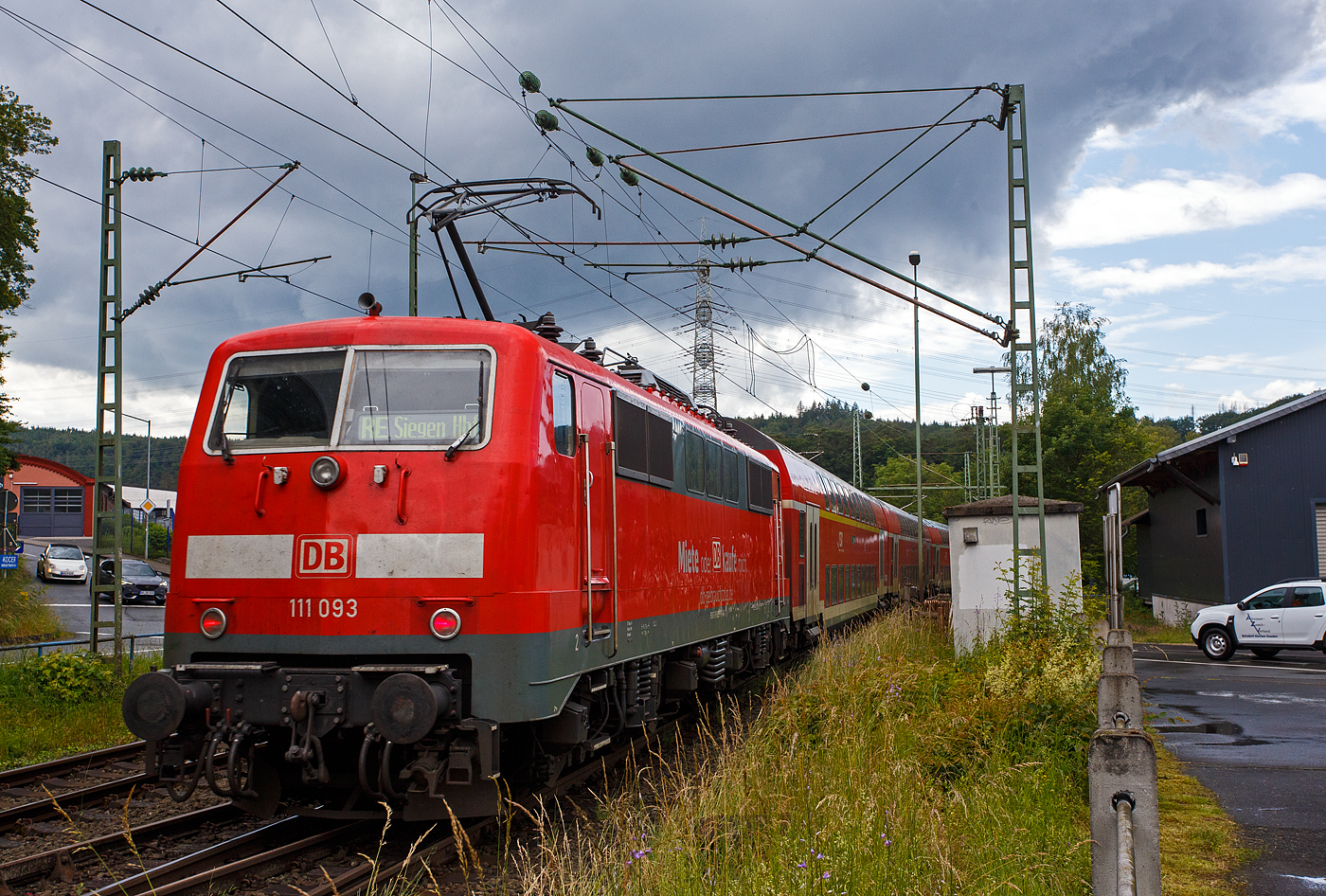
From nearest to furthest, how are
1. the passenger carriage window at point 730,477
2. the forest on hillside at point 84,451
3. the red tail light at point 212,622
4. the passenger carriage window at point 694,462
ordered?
1. the red tail light at point 212,622
2. the passenger carriage window at point 694,462
3. the passenger carriage window at point 730,477
4. the forest on hillside at point 84,451

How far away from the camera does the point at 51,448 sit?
344 ft

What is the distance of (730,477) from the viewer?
12.1 metres

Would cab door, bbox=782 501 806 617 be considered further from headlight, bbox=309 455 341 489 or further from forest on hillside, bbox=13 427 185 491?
forest on hillside, bbox=13 427 185 491

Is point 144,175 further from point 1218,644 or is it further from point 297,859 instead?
point 1218,644

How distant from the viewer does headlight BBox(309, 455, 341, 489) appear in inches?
248

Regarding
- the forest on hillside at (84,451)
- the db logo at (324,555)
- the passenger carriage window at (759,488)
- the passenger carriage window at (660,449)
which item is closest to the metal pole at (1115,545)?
the passenger carriage window at (759,488)

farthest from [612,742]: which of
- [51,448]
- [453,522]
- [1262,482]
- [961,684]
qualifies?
[51,448]

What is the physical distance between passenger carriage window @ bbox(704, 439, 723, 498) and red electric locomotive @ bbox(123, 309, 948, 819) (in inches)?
128

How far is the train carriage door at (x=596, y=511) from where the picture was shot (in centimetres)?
718

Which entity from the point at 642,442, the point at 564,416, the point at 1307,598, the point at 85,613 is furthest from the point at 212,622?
the point at 85,613

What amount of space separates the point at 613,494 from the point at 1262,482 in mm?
23661

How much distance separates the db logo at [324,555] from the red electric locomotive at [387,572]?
12 mm

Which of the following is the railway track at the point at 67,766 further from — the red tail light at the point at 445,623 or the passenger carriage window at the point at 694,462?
the passenger carriage window at the point at 694,462

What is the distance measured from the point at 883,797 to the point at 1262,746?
257 inches
